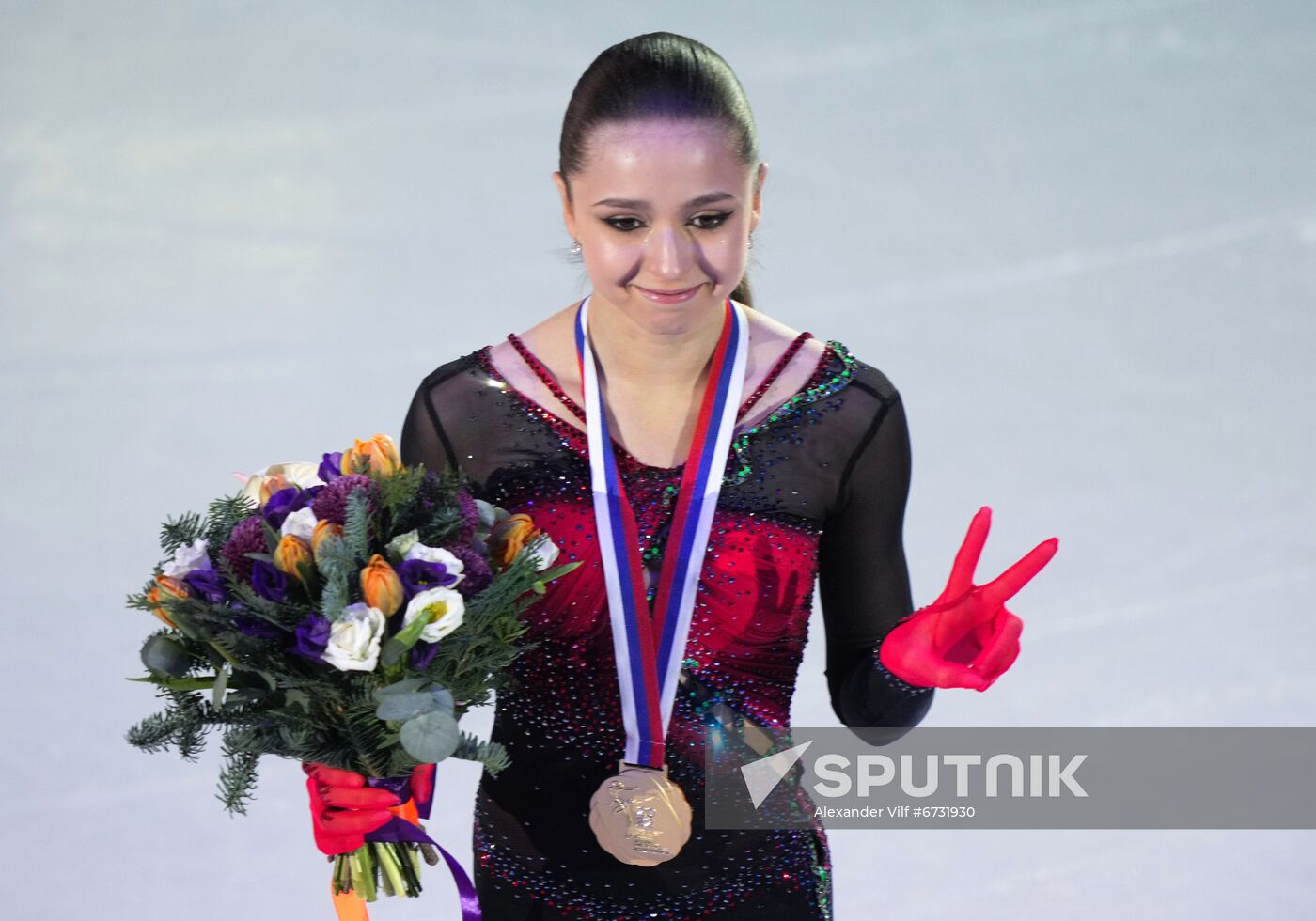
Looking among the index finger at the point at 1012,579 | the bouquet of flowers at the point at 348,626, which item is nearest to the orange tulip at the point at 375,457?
the bouquet of flowers at the point at 348,626

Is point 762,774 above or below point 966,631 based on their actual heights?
below

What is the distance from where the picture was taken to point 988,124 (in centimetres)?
540

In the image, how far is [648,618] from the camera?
2.14m

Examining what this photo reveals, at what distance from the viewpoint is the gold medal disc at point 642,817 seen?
2.15 metres

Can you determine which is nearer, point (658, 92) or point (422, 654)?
point (422, 654)

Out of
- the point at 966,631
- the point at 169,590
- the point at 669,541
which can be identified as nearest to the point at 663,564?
the point at 669,541

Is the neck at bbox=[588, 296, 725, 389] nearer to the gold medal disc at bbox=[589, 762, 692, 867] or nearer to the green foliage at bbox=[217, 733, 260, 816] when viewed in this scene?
the gold medal disc at bbox=[589, 762, 692, 867]

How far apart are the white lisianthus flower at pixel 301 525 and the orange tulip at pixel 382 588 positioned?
0.09 meters

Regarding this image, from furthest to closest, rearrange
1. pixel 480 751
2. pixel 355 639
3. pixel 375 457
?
pixel 375 457 → pixel 480 751 → pixel 355 639

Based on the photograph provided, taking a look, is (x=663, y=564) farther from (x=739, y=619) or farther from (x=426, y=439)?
(x=426, y=439)

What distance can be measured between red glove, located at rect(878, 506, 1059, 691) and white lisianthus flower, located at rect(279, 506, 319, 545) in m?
0.67

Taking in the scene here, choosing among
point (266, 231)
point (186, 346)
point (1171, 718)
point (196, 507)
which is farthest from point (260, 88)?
point (1171, 718)

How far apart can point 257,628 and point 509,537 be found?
308 millimetres

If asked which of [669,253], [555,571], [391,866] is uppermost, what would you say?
[669,253]
